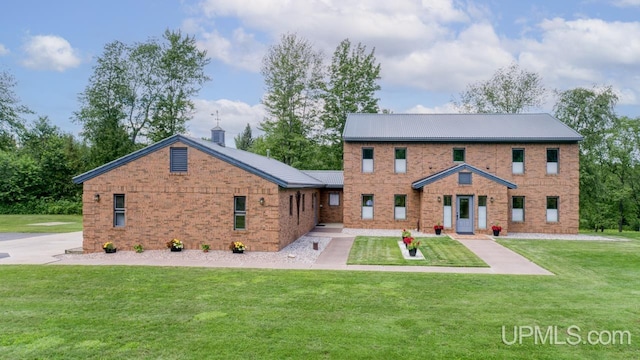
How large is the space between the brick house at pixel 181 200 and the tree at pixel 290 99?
22754 mm

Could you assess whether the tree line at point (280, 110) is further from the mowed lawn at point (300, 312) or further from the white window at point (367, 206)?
the mowed lawn at point (300, 312)

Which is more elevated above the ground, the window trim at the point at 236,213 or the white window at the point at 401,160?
the white window at the point at 401,160

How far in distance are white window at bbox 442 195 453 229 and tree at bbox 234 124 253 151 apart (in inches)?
2254

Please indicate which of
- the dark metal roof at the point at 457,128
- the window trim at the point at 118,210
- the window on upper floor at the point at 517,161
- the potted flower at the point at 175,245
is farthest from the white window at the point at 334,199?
the window trim at the point at 118,210

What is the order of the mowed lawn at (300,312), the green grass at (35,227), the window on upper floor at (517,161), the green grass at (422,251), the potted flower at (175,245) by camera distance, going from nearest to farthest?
the mowed lawn at (300,312)
the green grass at (422,251)
the potted flower at (175,245)
the window on upper floor at (517,161)
the green grass at (35,227)

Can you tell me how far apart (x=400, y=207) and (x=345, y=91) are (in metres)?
18.7

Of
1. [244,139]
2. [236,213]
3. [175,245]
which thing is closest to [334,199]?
[236,213]

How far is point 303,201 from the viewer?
2403cm

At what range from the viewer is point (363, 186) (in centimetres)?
2736

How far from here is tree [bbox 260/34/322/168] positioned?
40.0 metres

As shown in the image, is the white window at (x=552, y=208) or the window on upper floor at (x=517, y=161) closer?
the white window at (x=552, y=208)

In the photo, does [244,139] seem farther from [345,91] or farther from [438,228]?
[438,228]

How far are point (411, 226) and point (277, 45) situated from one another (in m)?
22.7

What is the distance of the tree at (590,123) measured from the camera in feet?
111
